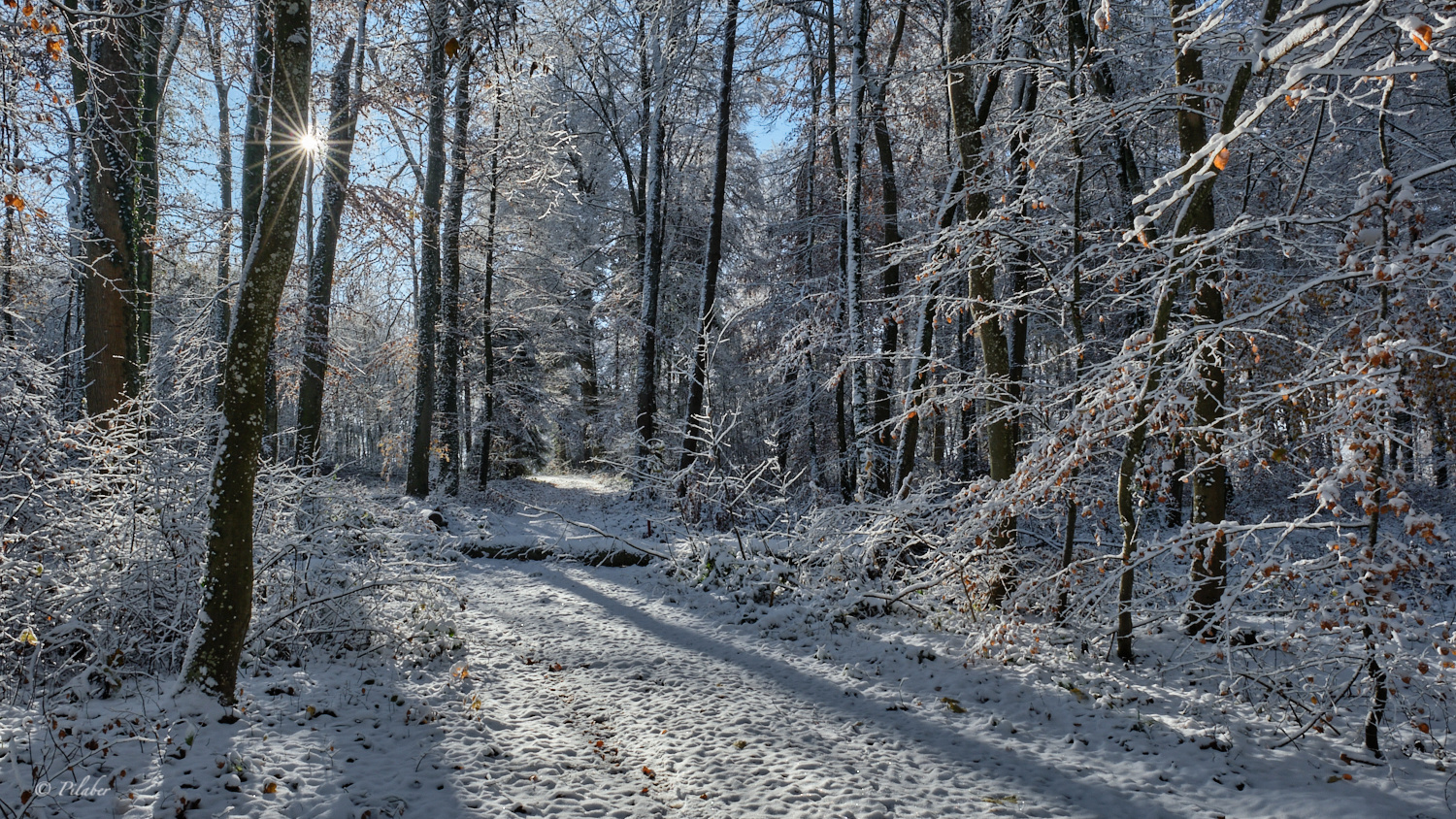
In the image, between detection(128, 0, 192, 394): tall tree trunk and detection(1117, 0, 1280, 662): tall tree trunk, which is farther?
detection(128, 0, 192, 394): tall tree trunk

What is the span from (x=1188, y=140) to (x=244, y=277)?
720 cm

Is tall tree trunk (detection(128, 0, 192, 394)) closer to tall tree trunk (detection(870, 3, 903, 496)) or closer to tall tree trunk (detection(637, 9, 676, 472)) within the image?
tall tree trunk (detection(637, 9, 676, 472))

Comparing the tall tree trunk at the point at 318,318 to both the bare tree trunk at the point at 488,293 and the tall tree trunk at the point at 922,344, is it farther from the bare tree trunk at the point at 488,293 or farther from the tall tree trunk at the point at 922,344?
the tall tree trunk at the point at 922,344

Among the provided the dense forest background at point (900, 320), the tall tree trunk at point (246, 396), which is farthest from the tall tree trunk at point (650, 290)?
the tall tree trunk at point (246, 396)

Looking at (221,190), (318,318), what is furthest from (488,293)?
(221,190)

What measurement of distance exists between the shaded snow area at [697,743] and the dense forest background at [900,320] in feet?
1.47

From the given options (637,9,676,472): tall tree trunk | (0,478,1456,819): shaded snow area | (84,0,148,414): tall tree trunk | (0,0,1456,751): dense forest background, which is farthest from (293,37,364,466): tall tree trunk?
(0,478,1456,819): shaded snow area

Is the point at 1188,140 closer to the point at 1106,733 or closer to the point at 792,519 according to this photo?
the point at 1106,733

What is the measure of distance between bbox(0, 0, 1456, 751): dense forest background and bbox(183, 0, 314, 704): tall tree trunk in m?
0.02

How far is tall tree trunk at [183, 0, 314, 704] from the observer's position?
4.20 meters

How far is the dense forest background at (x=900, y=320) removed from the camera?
4.05 meters

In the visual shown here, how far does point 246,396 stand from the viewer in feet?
13.9

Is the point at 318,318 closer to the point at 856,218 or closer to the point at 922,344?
the point at 856,218

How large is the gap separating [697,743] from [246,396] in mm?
3651
